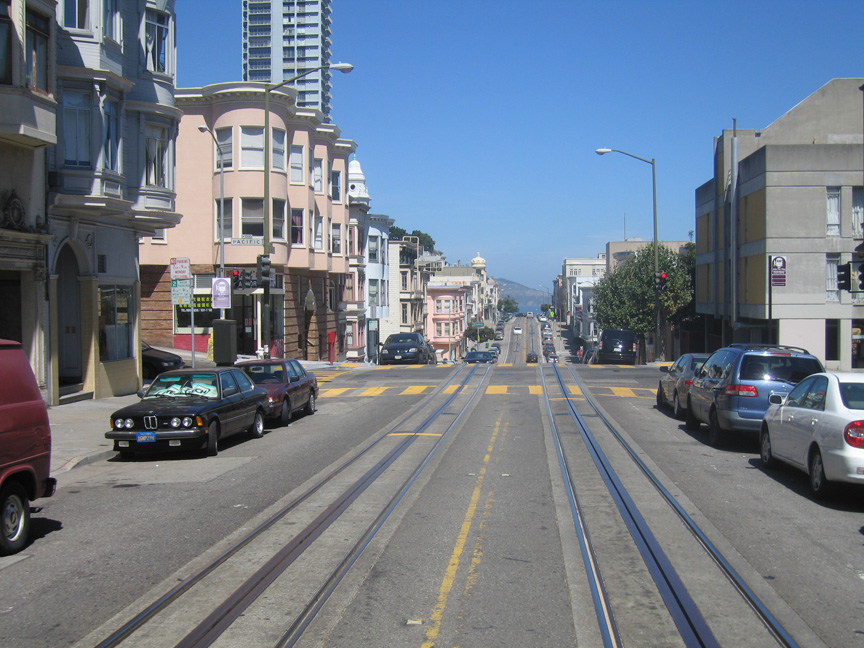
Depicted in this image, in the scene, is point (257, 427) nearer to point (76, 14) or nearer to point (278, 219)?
point (76, 14)

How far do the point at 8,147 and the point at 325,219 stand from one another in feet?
82.9

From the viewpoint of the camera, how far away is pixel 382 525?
862 cm

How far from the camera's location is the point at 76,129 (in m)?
18.8

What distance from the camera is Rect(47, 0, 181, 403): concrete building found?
61.0 ft

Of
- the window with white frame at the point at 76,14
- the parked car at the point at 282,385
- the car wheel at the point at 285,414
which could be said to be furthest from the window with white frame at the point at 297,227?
the car wheel at the point at 285,414

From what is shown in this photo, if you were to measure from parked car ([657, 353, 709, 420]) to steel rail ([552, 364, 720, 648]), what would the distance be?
6175 mm

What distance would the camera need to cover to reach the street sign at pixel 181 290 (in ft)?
63.6

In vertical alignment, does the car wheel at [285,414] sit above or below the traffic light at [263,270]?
below

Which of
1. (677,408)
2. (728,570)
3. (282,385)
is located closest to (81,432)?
(282,385)

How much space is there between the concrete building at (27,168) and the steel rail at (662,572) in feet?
41.6

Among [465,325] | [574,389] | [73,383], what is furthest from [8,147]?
[465,325]

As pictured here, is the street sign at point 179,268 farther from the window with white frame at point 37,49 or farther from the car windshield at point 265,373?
the window with white frame at point 37,49

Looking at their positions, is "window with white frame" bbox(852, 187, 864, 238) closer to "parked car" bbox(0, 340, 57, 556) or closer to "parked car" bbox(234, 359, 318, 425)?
"parked car" bbox(234, 359, 318, 425)

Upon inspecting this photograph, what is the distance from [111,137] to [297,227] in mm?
18006
